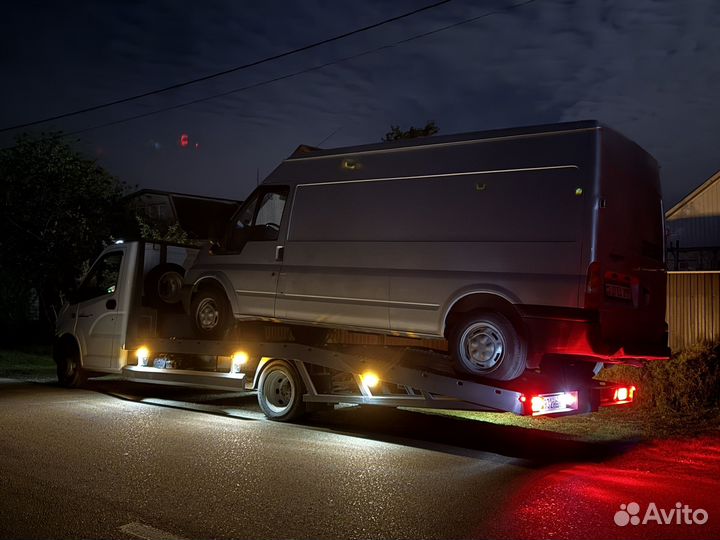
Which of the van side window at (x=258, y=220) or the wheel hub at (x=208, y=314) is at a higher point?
the van side window at (x=258, y=220)

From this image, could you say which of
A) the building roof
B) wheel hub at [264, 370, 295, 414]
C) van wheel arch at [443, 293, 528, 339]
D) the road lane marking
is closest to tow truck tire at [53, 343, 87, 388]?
wheel hub at [264, 370, 295, 414]

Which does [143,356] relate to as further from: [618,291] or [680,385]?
[680,385]

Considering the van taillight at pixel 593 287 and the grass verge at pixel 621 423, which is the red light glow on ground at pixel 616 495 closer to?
the grass verge at pixel 621 423

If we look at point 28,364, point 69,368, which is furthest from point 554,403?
point 28,364

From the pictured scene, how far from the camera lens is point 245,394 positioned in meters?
12.7

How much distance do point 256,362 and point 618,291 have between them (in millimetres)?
4720

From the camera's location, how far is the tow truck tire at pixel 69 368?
41.7 ft

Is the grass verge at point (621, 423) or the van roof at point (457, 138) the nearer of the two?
the van roof at point (457, 138)

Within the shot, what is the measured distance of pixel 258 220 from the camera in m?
9.91

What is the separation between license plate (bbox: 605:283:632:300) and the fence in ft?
22.2

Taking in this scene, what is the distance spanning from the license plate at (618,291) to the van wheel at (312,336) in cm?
358

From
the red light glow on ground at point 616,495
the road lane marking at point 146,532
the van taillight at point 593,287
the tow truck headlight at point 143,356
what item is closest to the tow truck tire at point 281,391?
the tow truck headlight at point 143,356

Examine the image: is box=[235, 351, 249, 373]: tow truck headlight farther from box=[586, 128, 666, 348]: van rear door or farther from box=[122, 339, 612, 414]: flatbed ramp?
box=[586, 128, 666, 348]: van rear door

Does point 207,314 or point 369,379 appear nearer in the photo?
point 369,379
